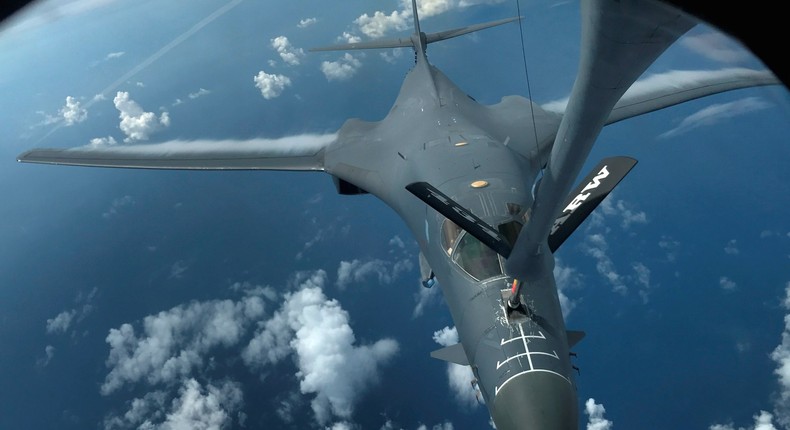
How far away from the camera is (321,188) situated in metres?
39.4

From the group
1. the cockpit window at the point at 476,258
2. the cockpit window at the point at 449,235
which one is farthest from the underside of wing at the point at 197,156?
the cockpit window at the point at 476,258

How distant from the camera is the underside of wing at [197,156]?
14.1 metres

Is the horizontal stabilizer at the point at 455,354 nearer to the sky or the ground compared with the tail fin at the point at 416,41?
nearer to the ground

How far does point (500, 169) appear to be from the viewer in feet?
33.0

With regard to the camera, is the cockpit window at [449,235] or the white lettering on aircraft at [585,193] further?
the cockpit window at [449,235]

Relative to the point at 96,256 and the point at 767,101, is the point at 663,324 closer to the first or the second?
the point at 767,101

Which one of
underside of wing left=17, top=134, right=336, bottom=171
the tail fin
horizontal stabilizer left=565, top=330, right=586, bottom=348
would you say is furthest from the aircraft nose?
the tail fin

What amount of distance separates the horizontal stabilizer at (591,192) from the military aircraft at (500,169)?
2cm

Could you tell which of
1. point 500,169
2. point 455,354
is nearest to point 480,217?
point 500,169

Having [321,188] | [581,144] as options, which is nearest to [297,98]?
[321,188]

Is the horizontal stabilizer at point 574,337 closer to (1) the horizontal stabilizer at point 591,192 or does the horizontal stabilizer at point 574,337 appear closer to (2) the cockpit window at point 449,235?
(2) the cockpit window at point 449,235

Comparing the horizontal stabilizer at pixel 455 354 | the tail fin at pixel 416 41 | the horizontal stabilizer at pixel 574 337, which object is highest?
the tail fin at pixel 416 41

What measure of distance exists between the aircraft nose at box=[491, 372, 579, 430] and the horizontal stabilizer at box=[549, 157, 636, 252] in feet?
7.70

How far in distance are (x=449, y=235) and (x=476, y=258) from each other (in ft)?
2.50
